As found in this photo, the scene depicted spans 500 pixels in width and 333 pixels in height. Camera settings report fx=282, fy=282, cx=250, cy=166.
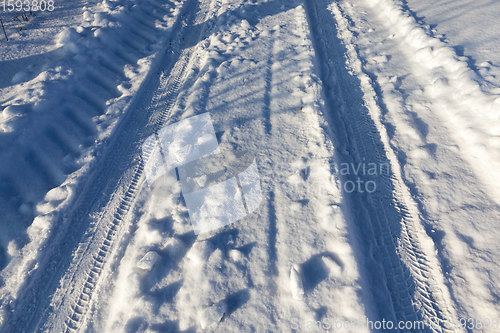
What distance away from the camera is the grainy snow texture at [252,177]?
2.79 meters

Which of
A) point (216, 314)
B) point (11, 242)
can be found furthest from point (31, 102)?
point (216, 314)

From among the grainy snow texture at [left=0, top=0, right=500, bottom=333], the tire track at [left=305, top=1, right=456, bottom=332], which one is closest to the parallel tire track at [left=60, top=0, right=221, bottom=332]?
the grainy snow texture at [left=0, top=0, right=500, bottom=333]

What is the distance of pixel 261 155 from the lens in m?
3.93

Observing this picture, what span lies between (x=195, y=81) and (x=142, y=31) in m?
2.29

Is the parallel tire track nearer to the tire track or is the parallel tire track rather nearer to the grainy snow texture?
the grainy snow texture

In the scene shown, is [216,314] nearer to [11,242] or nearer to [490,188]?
[11,242]
